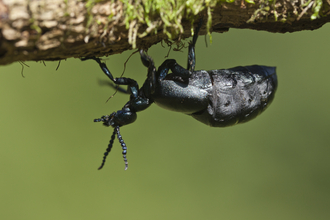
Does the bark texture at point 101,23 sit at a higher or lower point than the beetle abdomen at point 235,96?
higher

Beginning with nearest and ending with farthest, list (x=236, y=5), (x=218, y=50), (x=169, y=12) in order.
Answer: (x=169, y=12) → (x=236, y=5) → (x=218, y=50)


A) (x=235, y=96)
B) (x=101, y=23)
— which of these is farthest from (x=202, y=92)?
(x=101, y=23)

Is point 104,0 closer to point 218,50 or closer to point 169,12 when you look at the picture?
point 169,12

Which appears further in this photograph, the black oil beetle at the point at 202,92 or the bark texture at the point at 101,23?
the black oil beetle at the point at 202,92

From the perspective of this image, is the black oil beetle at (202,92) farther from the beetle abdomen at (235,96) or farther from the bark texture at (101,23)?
the bark texture at (101,23)

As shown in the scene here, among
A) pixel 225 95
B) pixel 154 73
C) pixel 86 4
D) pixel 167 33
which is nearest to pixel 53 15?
pixel 86 4

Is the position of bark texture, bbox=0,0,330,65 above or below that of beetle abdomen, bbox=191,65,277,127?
above

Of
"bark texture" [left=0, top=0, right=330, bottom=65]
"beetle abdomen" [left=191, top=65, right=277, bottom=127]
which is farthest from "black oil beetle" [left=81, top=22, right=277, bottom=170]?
"bark texture" [left=0, top=0, right=330, bottom=65]

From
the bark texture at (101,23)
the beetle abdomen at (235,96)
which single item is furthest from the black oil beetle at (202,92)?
the bark texture at (101,23)

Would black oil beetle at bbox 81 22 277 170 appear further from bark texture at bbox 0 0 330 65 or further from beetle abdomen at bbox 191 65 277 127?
bark texture at bbox 0 0 330 65
